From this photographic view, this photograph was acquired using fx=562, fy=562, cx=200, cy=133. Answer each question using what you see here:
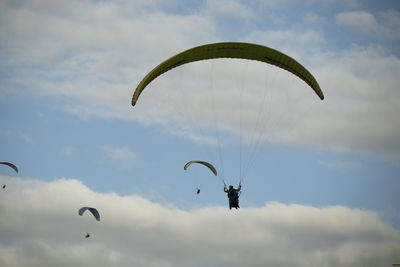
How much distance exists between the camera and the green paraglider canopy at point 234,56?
29109mm

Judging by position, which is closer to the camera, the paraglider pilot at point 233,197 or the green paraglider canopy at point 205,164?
the paraglider pilot at point 233,197

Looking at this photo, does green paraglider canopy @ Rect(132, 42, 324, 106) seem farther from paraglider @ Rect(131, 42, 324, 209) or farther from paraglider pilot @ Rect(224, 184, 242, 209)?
paraglider pilot @ Rect(224, 184, 242, 209)

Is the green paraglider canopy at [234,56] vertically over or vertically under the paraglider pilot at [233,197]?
over

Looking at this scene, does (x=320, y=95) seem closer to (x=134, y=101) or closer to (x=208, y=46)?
(x=208, y=46)

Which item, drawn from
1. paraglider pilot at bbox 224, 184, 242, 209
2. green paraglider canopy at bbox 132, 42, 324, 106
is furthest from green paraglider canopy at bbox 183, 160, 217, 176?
green paraglider canopy at bbox 132, 42, 324, 106

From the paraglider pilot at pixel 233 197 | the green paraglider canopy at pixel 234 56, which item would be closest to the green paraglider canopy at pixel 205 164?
the paraglider pilot at pixel 233 197

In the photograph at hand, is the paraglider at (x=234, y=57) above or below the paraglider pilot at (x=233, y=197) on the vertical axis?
above

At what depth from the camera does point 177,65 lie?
30.1 meters

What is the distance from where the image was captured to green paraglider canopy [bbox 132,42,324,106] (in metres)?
29.1

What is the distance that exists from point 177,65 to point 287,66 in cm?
607

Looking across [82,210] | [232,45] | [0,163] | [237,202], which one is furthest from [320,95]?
[0,163]

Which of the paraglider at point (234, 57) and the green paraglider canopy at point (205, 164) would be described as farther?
the green paraglider canopy at point (205, 164)

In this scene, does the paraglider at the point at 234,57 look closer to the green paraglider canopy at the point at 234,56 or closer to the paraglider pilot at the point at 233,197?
the green paraglider canopy at the point at 234,56

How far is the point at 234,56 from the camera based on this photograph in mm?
30953
